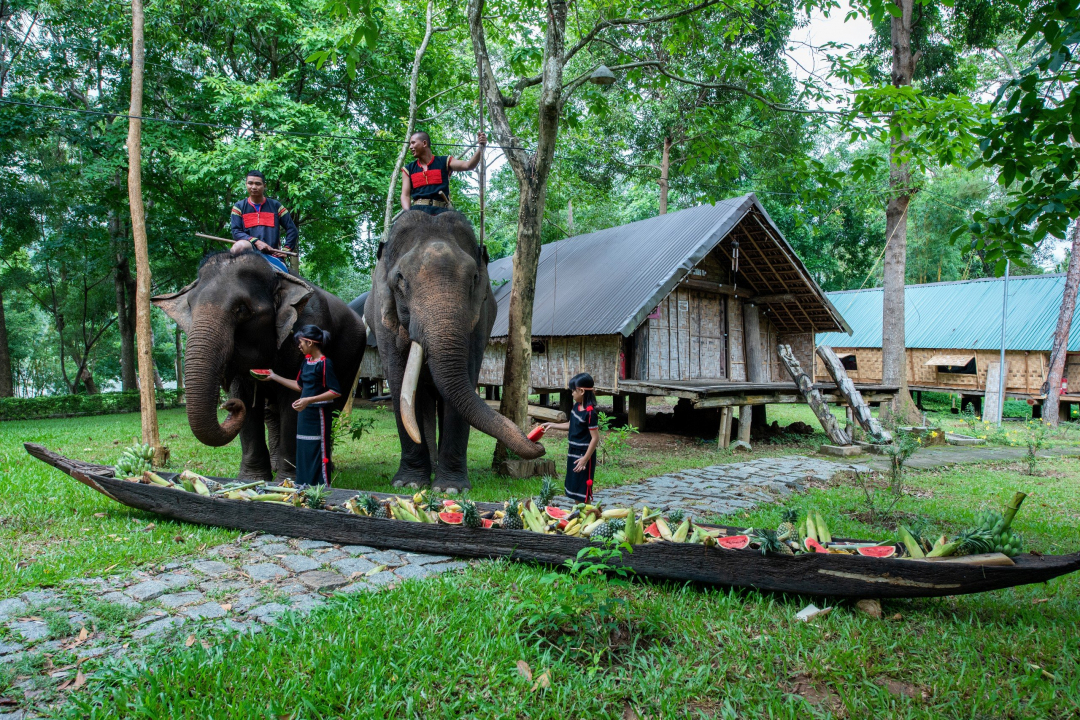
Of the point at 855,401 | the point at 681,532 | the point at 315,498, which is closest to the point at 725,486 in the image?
the point at 681,532

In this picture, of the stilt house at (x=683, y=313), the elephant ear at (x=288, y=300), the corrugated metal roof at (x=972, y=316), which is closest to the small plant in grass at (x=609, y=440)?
the stilt house at (x=683, y=313)

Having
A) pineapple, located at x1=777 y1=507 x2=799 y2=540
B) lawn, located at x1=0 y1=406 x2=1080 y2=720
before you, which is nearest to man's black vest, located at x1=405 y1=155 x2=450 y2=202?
lawn, located at x1=0 y1=406 x2=1080 y2=720

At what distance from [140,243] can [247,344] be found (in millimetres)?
2665

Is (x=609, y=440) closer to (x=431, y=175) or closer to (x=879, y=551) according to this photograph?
(x=431, y=175)

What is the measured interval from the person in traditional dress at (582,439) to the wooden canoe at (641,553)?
3.82 ft

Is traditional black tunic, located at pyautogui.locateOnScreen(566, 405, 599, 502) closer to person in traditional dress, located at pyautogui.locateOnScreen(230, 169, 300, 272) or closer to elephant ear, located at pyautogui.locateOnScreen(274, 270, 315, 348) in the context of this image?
elephant ear, located at pyautogui.locateOnScreen(274, 270, 315, 348)

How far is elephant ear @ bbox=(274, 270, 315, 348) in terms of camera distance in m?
7.22

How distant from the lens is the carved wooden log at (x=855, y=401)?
→ 11735 mm

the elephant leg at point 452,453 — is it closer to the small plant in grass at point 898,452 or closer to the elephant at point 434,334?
the elephant at point 434,334

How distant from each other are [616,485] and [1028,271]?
39.7 m

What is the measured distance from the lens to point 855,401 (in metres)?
12.7

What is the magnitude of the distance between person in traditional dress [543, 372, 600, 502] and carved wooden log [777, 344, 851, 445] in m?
7.60

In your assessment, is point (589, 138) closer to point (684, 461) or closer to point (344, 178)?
point (344, 178)

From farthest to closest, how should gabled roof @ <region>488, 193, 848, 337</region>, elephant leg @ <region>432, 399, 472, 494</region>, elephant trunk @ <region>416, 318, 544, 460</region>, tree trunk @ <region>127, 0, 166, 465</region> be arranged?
gabled roof @ <region>488, 193, 848, 337</region> → tree trunk @ <region>127, 0, 166, 465</region> → elephant leg @ <region>432, 399, 472, 494</region> → elephant trunk @ <region>416, 318, 544, 460</region>
